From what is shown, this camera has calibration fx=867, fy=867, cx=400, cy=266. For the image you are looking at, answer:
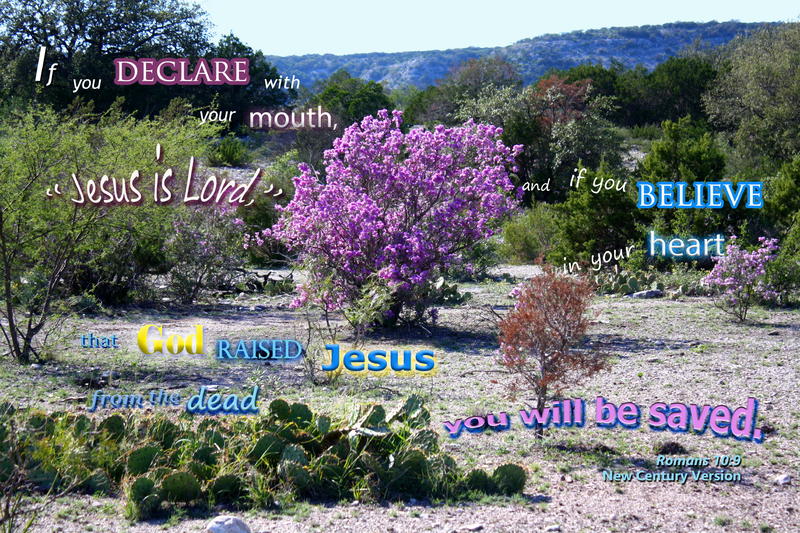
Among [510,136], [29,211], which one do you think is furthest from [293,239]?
[510,136]

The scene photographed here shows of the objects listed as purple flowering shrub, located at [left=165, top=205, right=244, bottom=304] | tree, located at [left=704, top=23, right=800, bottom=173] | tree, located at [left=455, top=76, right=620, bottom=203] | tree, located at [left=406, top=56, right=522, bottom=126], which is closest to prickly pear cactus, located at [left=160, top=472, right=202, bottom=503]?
purple flowering shrub, located at [left=165, top=205, right=244, bottom=304]

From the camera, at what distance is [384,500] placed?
4.36m

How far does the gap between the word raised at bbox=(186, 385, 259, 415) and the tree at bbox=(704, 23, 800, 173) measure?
71.2ft

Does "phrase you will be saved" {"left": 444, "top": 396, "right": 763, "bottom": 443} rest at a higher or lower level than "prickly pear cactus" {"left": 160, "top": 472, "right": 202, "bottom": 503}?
lower

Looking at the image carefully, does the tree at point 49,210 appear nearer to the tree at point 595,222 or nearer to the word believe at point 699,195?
the tree at point 595,222

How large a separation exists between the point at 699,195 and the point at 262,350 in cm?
947

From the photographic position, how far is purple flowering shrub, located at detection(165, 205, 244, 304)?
1292 cm

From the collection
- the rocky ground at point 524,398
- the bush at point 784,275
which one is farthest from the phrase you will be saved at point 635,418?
the bush at point 784,275

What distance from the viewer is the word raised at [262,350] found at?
8.24 meters

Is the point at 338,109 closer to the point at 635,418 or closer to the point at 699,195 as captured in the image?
the point at 699,195

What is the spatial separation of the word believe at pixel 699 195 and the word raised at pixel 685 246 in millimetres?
559

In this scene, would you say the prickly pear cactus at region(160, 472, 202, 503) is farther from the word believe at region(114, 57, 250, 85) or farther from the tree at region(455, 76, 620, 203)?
the tree at region(455, 76, 620, 203)

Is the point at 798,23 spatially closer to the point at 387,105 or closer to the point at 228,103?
the point at 387,105

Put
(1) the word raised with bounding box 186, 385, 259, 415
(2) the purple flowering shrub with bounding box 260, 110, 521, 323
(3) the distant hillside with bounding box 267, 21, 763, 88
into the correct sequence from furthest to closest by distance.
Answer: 1. (3) the distant hillside with bounding box 267, 21, 763, 88
2. (2) the purple flowering shrub with bounding box 260, 110, 521, 323
3. (1) the word raised with bounding box 186, 385, 259, 415
